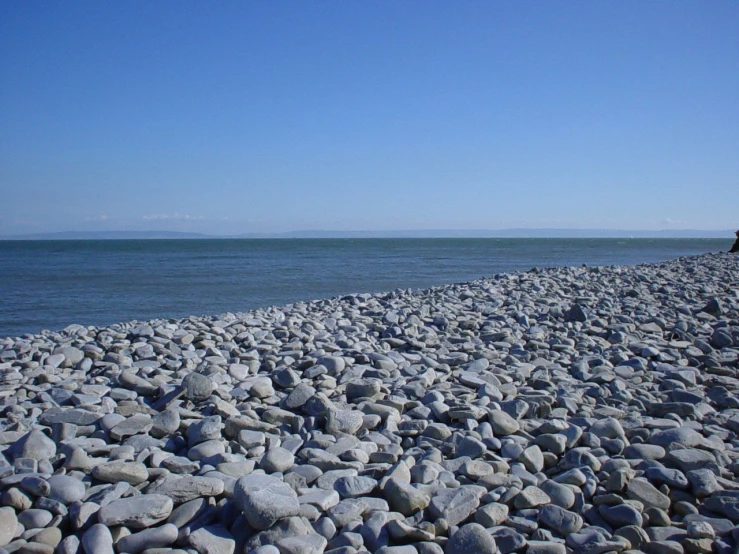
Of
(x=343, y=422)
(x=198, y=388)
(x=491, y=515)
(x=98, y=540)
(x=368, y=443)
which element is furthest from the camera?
(x=198, y=388)

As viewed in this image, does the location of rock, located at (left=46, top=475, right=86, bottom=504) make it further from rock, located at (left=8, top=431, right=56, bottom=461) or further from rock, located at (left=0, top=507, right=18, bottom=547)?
rock, located at (left=8, top=431, right=56, bottom=461)

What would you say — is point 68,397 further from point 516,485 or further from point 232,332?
point 516,485

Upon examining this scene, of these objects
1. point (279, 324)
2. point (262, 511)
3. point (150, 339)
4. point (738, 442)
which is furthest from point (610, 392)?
point (150, 339)

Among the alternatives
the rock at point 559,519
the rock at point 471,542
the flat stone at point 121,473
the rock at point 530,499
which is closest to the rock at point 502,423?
the rock at point 530,499

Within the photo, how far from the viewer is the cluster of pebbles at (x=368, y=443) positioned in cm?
214

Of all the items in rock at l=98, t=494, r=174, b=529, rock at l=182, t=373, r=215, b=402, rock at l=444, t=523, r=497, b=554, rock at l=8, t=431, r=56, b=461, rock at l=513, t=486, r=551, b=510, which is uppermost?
rock at l=182, t=373, r=215, b=402

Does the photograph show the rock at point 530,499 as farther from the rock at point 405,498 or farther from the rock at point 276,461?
the rock at point 276,461

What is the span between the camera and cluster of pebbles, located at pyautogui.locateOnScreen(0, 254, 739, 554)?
2139 millimetres

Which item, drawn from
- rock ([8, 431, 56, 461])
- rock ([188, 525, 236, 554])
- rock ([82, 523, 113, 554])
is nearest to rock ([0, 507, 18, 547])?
rock ([82, 523, 113, 554])

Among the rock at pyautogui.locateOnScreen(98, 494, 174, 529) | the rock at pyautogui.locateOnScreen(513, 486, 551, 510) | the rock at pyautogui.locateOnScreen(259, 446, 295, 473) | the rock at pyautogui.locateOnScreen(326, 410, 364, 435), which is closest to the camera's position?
the rock at pyautogui.locateOnScreen(98, 494, 174, 529)

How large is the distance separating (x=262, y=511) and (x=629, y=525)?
139 cm

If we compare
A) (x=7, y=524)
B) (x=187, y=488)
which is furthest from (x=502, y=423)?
(x=7, y=524)

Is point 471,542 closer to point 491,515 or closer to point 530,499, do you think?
point 491,515

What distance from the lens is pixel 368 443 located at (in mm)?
2900
